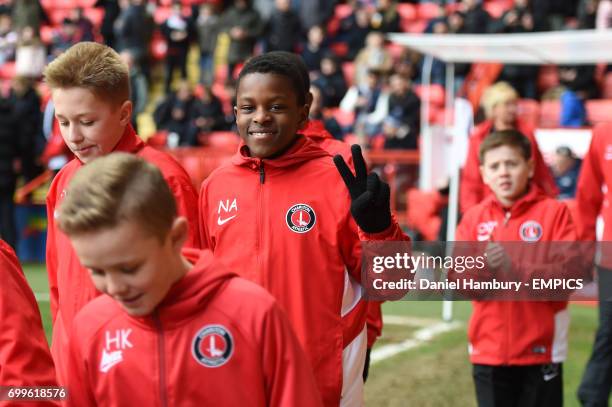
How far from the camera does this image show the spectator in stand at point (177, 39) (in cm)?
1850

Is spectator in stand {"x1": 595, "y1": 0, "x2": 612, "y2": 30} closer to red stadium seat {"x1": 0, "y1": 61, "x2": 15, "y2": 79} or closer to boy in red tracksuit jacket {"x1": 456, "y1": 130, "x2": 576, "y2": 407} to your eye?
boy in red tracksuit jacket {"x1": 456, "y1": 130, "x2": 576, "y2": 407}

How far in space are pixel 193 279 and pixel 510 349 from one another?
8.78 feet

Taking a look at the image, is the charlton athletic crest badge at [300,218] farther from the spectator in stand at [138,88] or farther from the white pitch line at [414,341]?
the spectator in stand at [138,88]

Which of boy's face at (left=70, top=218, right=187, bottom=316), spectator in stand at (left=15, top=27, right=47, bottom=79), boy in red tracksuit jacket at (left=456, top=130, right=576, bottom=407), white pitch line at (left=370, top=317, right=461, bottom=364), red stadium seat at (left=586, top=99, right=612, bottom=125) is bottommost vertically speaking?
white pitch line at (left=370, top=317, right=461, bottom=364)

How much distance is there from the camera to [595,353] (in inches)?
221

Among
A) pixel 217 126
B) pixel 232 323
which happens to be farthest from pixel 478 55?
pixel 232 323

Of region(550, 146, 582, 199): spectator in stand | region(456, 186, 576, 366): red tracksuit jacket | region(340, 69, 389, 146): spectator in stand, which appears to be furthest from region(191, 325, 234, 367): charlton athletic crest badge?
region(340, 69, 389, 146): spectator in stand

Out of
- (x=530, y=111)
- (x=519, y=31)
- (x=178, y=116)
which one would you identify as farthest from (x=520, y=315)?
(x=178, y=116)

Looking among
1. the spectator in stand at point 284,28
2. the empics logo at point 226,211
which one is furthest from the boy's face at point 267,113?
the spectator in stand at point 284,28

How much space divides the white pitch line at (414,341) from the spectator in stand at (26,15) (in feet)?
44.2

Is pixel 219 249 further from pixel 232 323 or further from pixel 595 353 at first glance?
pixel 595 353

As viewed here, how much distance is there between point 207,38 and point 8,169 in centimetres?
615

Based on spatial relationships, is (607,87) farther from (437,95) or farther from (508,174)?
(508,174)

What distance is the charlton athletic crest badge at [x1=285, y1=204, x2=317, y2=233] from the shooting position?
3.67m
